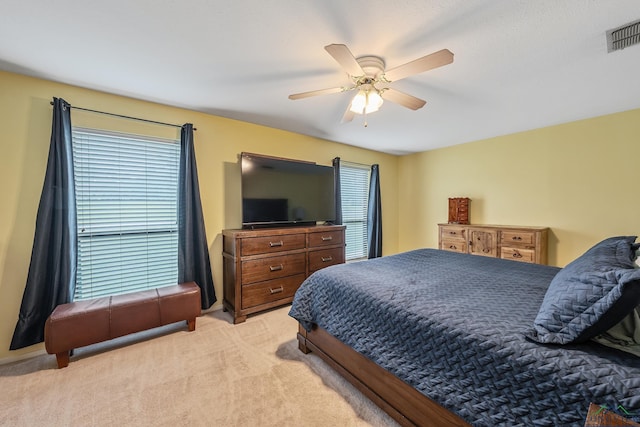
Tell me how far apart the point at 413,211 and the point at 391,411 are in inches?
162

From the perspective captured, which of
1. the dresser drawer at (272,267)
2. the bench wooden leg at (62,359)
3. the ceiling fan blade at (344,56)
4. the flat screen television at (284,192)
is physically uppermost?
the ceiling fan blade at (344,56)

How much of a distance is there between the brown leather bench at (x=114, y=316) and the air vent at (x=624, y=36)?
382cm

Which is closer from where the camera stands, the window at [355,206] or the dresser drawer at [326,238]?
the dresser drawer at [326,238]

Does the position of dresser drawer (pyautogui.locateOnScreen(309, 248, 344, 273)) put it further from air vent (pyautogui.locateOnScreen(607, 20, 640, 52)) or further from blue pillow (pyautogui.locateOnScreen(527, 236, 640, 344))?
air vent (pyautogui.locateOnScreen(607, 20, 640, 52))

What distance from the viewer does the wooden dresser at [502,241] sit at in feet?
10.6

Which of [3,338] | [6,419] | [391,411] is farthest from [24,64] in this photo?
[391,411]

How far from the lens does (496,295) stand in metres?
1.54

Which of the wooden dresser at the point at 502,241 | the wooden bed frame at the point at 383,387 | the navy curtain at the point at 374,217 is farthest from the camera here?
the navy curtain at the point at 374,217

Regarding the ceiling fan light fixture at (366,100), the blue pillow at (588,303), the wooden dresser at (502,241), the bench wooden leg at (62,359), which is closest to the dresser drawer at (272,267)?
the bench wooden leg at (62,359)

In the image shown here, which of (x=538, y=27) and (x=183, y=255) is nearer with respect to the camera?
(x=538, y=27)

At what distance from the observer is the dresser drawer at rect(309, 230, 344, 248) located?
326 cm

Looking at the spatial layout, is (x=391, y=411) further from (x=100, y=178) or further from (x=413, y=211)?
(x=413, y=211)

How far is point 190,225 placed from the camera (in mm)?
2738

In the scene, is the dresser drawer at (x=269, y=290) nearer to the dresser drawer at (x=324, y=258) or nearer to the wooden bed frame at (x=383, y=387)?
the dresser drawer at (x=324, y=258)
